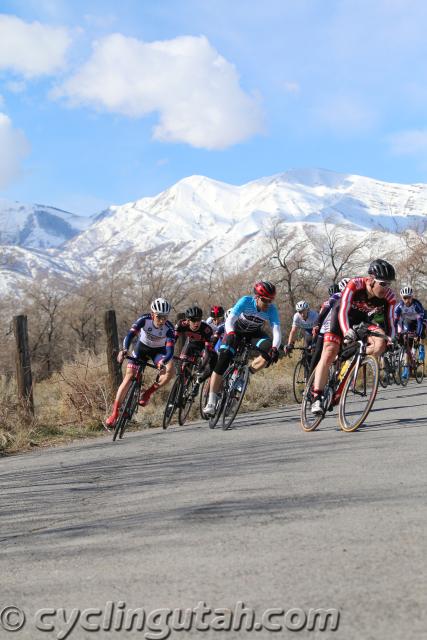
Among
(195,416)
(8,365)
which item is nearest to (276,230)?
(8,365)

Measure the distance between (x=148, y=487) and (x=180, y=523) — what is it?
1565mm

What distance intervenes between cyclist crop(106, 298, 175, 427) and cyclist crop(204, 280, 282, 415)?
3.35 feet

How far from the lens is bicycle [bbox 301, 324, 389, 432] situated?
29.1ft

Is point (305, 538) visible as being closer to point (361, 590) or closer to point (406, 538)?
point (406, 538)

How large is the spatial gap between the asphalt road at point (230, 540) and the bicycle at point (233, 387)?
261 centimetres

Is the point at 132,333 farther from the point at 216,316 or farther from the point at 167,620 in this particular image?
the point at 167,620

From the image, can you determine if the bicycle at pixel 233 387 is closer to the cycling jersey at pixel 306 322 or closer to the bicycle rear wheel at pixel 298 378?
the bicycle rear wheel at pixel 298 378

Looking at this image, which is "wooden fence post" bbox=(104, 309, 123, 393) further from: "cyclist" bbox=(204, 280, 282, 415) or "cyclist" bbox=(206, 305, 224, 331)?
"cyclist" bbox=(204, 280, 282, 415)

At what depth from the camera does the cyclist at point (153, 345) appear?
11258 mm

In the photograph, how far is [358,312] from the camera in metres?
9.41

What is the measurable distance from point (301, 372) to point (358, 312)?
5.67 meters

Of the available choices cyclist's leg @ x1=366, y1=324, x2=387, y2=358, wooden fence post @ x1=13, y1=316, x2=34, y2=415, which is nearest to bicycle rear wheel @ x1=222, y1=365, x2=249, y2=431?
cyclist's leg @ x1=366, y1=324, x2=387, y2=358

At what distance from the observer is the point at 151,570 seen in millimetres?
3895

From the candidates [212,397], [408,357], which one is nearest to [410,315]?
[408,357]
